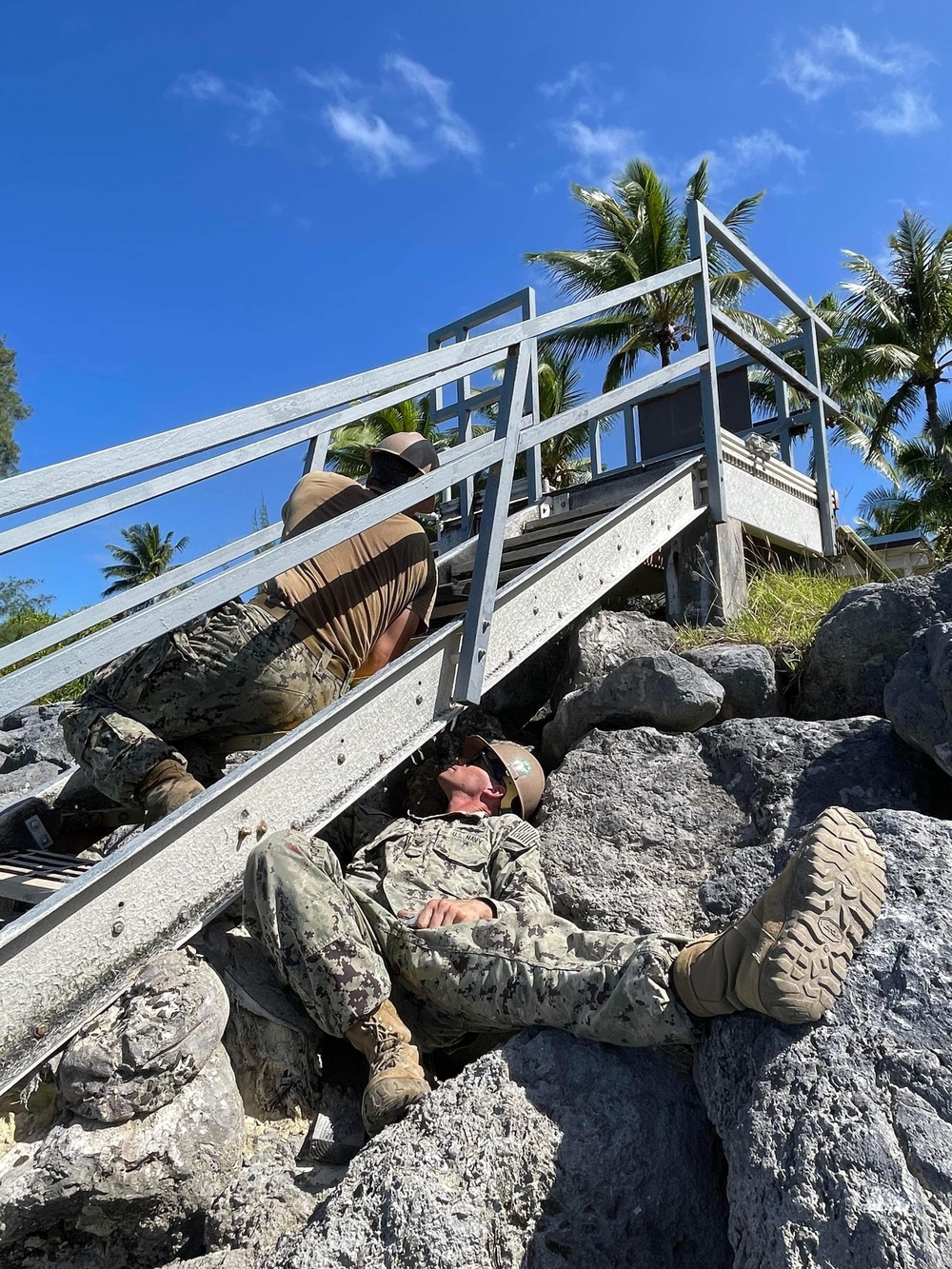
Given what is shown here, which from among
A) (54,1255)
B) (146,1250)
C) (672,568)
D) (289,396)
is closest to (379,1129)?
(146,1250)

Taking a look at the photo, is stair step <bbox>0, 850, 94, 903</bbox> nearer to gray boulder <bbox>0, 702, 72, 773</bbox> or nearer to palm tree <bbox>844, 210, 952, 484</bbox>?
gray boulder <bbox>0, 702, 72, 773</bbox>

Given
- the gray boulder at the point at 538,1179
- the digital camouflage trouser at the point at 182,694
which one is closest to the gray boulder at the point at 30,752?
the digital camouflage trouser at the point at 182,694

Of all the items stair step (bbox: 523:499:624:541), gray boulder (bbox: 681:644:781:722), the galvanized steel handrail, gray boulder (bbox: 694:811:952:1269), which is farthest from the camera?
stair step (bbox: 523:499:624:541)

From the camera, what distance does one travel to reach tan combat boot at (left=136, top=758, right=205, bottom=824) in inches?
123

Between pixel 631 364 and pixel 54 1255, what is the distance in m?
23.8

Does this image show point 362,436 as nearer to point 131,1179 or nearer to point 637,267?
point 637,267

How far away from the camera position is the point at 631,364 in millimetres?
24250

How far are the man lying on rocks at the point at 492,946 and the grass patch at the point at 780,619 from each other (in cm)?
172

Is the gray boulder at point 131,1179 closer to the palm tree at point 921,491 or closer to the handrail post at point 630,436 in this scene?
the handrail post at point 630,436

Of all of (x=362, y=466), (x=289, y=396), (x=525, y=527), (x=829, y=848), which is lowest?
(x=829, y=848)

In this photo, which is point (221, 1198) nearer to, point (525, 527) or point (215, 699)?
point (215, 699)

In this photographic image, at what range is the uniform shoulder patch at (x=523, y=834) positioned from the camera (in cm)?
365

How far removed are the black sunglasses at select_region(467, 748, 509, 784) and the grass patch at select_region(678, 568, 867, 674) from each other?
144 centimetres

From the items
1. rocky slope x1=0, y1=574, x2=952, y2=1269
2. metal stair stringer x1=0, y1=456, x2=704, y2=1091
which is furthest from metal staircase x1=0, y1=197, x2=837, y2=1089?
rocky slope x1=0, y1=574, x2=952, y2=1269
